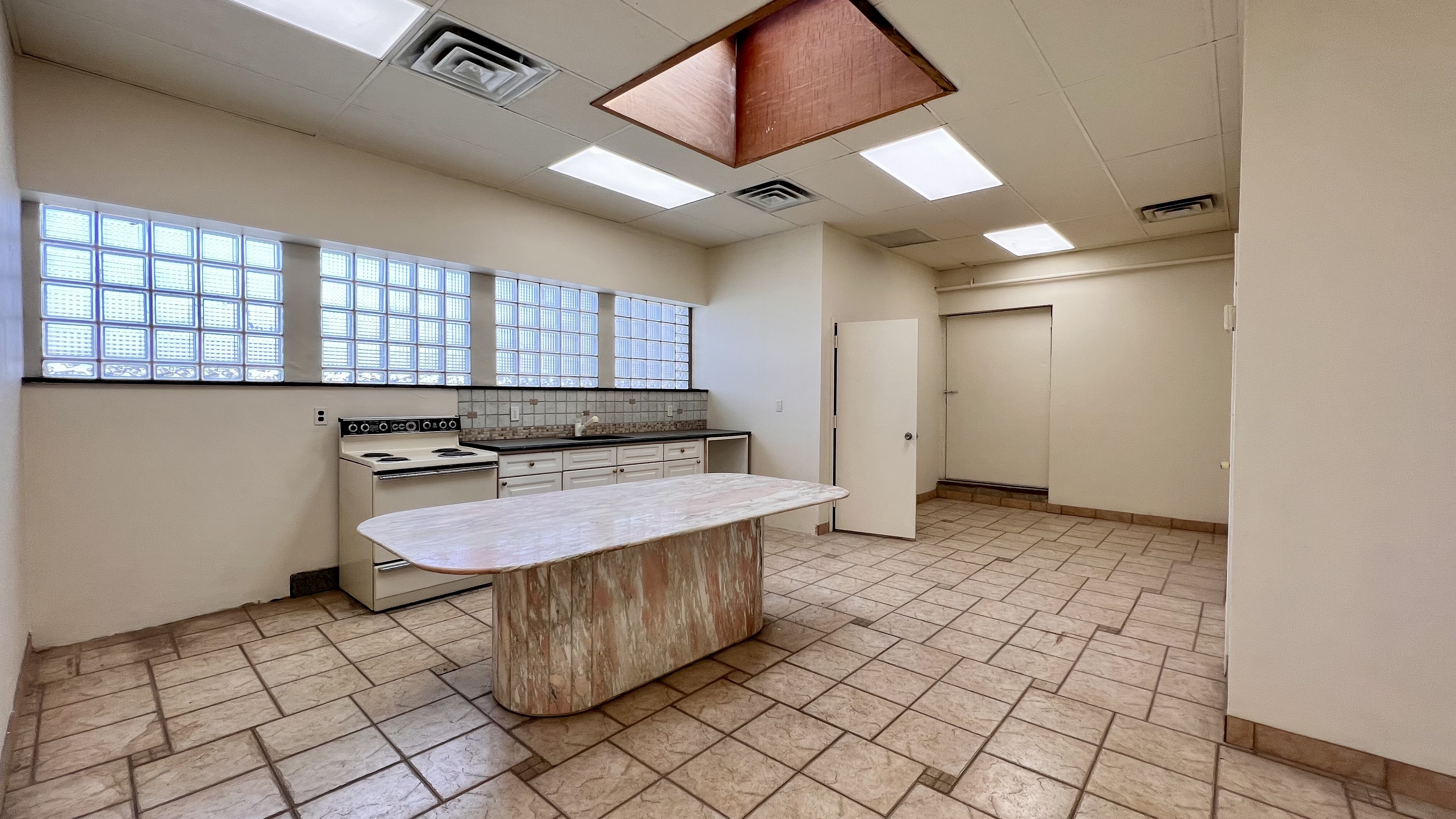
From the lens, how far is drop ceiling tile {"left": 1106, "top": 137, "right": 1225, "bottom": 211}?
3.53 m

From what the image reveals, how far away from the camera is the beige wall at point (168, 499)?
2.72 m

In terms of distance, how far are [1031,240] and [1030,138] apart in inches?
98.8

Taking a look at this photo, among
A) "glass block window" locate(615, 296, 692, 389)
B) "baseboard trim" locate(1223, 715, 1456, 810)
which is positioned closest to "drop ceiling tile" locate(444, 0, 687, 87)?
"glass block window" locate(615, 296, 692, 389)

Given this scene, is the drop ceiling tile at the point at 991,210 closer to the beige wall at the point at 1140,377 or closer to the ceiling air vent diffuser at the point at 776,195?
the ceiling air vent diffuser at the point at 776,195

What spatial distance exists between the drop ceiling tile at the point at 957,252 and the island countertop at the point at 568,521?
12.5 feet

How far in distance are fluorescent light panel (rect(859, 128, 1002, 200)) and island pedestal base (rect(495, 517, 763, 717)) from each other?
2506 millimetres

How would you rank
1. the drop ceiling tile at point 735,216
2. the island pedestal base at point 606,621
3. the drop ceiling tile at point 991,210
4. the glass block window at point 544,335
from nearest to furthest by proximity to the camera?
the island pedestal base at point 606,621 → the drop ceiling tile at point 991,210 → the drop ceiling tile at point 735,216 → the glass block window at point 544,335

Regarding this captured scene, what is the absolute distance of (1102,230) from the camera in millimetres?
5203

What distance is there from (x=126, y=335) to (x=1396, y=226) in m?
5.40

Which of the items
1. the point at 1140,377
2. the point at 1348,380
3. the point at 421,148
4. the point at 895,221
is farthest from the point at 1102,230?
the point at 421,148

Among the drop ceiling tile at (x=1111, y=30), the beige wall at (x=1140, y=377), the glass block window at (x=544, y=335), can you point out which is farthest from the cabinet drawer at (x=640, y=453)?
the beige wall at (x=1140, y=377)

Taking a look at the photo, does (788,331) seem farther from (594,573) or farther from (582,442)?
(594,573)

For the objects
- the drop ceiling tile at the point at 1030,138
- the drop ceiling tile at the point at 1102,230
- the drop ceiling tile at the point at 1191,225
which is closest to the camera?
the drop ceiling tile at the point at 1030,138

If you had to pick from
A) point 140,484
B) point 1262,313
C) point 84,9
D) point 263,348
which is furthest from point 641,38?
point 140,484
